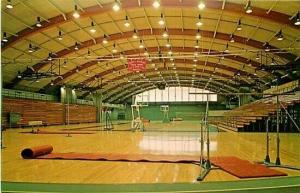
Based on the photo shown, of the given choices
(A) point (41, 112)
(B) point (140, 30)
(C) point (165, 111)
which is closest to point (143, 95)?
(B) point (140, 30)

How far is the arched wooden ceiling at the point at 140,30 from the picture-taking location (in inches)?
671

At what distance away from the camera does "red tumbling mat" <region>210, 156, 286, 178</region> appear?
19.0 ft

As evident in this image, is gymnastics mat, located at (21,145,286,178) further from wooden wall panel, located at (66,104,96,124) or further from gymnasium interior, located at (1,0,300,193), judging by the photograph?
wooden wall panel, located at (66,104,96,124)

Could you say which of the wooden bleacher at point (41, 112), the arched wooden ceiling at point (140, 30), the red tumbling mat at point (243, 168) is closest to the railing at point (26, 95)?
the arched wooden ceiling at point (140, 30)

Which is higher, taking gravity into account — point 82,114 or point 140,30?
point 140,30

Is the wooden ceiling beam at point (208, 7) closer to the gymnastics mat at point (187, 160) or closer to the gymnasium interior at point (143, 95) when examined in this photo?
the gymnasium interior at point (143, 95)

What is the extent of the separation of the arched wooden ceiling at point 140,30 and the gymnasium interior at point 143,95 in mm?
70

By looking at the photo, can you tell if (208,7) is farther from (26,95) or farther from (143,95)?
(26,95)

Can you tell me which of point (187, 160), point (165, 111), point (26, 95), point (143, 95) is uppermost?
point (26, 95)

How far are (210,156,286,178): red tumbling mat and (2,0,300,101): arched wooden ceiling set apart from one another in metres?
11.1

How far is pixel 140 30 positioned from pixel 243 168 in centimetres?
1768

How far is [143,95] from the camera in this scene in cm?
2622

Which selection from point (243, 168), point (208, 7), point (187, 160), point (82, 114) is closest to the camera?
point (243, 168)

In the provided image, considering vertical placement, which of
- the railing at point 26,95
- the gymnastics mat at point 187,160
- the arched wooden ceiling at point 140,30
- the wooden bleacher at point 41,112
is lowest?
the gymnastics mat at point 187,160
